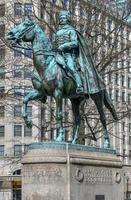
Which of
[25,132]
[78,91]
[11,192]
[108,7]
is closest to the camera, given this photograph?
[78,91]

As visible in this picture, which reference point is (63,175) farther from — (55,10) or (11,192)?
(11,192)

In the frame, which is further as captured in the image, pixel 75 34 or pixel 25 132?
pixel 25 132

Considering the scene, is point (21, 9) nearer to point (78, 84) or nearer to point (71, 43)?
point (71, 43)

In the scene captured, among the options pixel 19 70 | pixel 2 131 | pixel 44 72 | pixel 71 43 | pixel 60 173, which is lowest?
pixel 60 173

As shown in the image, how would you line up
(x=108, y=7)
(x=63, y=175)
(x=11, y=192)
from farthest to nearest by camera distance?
1. (x=11, y=192)
2. (x=108, y=7)
3. (x=63, y=175)

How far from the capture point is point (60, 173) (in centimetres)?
1515

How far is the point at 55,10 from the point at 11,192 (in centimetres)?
3880

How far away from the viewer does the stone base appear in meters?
15.1

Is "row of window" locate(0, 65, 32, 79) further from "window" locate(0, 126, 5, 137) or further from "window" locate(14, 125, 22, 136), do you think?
"window" locate(0, 126, 5, 137)

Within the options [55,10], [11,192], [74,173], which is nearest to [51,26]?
[55,10]

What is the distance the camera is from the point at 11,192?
66.0m

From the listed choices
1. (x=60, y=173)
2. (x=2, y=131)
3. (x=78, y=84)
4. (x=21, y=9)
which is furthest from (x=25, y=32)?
(x=2, y=131)

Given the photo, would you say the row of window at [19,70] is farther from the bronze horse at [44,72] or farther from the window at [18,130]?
the window at [18,130]

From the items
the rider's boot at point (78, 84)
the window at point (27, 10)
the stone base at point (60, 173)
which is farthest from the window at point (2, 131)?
the rider's boot at point (78, 84)
